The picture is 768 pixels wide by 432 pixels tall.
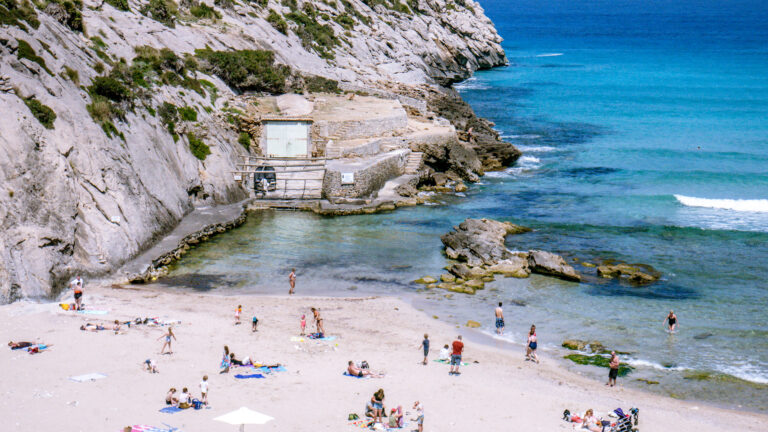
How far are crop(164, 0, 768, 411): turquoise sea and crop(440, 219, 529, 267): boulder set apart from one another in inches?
36.9

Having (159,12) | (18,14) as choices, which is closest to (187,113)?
(18,14)

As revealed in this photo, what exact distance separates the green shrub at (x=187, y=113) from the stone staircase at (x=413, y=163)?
14475 millimetres

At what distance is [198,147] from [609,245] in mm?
23296

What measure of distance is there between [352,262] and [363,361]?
41.3ft

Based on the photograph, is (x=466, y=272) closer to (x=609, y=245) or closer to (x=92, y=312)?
(x=609, y=245)

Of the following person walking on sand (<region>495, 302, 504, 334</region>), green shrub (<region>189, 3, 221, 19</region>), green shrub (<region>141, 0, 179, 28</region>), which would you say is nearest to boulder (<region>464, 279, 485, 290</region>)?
person walking on sand (<region>495, 302, 504, 334</region>)

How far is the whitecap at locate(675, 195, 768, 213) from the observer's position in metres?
46.5

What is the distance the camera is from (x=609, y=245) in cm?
3884

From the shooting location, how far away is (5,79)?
32.2 m

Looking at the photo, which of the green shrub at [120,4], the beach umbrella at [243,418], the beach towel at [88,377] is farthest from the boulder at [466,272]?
the green shrub at [120,4]

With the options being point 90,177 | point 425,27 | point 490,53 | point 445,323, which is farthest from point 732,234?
point 490,53

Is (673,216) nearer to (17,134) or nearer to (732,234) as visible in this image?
(732,234)

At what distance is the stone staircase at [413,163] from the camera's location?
51.3 m

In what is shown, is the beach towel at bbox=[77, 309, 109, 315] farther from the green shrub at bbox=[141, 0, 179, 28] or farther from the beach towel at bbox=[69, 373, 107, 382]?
the green shrub at bbox=[141, 0, 179, 28]
